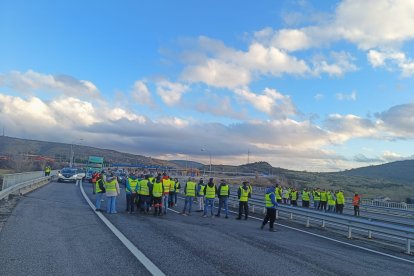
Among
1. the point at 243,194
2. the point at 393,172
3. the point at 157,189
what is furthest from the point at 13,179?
the point at 393,172

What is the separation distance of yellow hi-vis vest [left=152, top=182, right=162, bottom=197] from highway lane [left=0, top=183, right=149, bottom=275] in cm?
393

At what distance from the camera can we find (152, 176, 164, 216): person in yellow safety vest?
17250mm

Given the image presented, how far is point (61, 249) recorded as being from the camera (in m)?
8.73

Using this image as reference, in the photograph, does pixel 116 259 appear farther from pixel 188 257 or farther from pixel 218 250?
pixel 218 250

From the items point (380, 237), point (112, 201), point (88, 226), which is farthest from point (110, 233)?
point (380, 237)

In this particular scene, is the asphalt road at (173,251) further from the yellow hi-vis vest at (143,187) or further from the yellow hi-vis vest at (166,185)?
the yellow hi-vis vest at (166,185)

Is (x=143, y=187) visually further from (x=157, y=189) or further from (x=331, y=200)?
(x=331, y=200)

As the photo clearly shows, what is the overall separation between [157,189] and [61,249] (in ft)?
28.8

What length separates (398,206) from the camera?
32.9 m

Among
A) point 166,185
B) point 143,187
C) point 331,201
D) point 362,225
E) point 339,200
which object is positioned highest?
point 166,185

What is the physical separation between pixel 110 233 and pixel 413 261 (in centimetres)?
760

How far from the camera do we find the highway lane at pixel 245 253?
25.6 feet

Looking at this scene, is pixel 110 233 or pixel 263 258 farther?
pixel 110 233

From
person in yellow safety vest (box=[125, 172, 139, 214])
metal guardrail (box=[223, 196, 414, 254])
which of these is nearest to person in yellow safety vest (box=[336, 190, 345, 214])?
metal guardrail (box=[223, 196, 414, 254])
